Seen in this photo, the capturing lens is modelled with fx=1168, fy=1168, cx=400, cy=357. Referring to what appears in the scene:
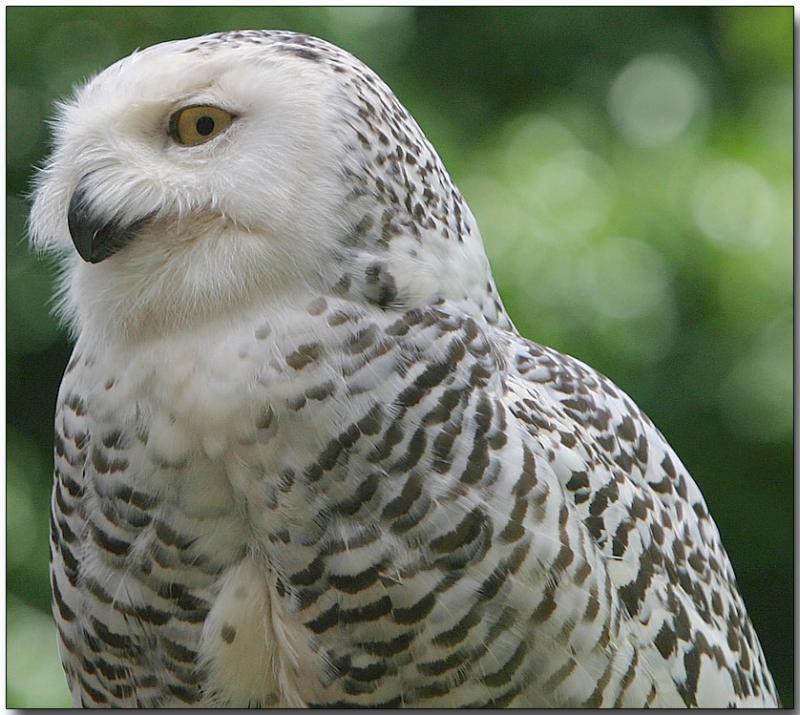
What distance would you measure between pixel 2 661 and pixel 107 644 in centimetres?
38

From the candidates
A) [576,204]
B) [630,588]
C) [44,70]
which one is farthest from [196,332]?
[576,204]

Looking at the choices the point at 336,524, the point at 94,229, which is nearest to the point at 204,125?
the point at 94,229

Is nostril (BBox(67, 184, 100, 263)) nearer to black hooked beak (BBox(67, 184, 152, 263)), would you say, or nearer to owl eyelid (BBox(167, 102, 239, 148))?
black hooked beak (BBox(67, 184, 152, 263))

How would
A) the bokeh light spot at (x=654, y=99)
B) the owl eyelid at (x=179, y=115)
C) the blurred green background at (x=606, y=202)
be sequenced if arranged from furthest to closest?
the bokeh light spot at (x=654, y=99) < the blurred green background at (x=606, y=202) < the owl eyelid at (x=179, y=115)

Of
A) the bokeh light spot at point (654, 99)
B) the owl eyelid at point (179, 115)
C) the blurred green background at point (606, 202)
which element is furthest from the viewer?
the bokeh light spot at point (654, 99)

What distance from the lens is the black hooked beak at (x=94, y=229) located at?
1418 mm

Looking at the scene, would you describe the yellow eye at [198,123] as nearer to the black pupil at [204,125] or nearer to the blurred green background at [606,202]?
the black pupil at [204,125]

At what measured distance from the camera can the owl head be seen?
1.41m

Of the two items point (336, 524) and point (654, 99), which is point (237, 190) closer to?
point (336, 524)

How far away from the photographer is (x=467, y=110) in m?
2.43

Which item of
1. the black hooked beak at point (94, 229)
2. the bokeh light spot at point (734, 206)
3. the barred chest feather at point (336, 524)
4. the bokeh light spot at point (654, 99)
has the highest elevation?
the bokeh light spot at point (654, 99)

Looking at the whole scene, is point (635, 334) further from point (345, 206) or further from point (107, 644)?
point (107, 644)

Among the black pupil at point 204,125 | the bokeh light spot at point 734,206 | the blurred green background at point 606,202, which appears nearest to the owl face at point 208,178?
the black pupil at point 204,125

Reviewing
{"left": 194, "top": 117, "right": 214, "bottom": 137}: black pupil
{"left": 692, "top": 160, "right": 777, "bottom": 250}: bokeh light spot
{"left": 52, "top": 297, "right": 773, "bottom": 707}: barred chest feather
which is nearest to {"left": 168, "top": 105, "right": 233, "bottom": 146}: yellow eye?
{"left": 194, "top": 117, "right": 214, "bottom": 137}: black pupil
